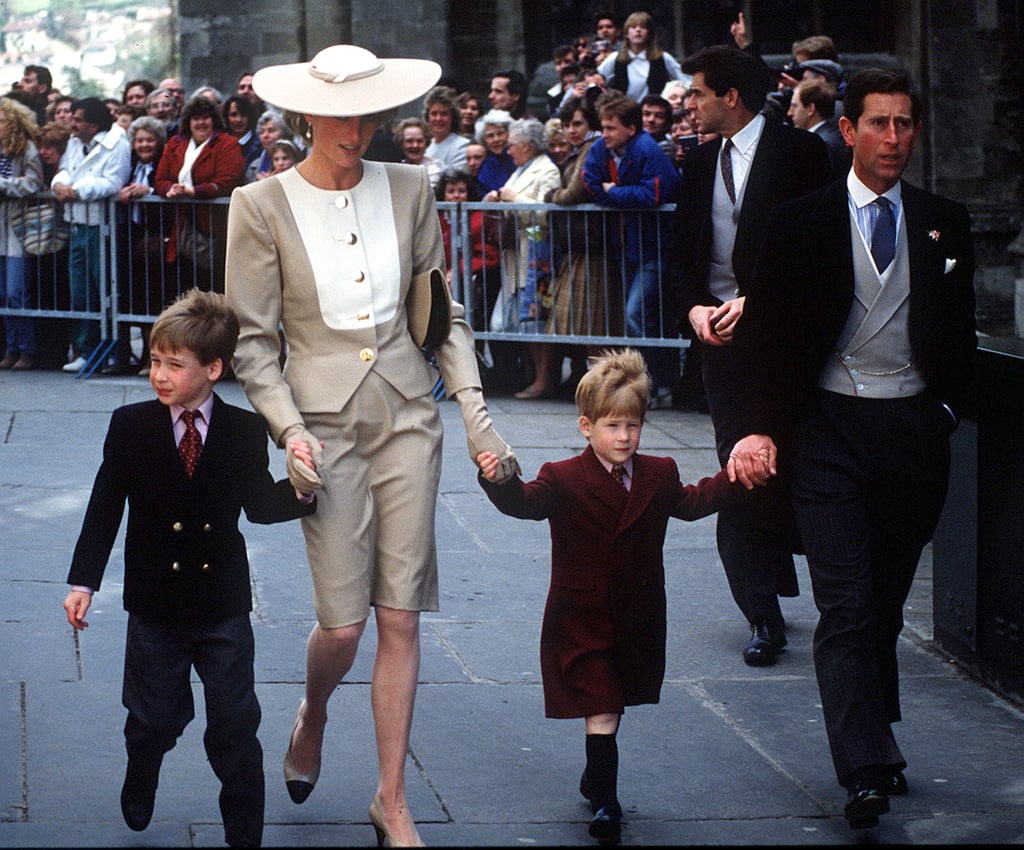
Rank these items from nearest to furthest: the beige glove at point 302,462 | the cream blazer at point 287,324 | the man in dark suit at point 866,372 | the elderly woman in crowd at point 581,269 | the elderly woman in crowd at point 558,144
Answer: the beige glove at point 302,462
the cream blazer at point 287,324
the man in dark suit at point 866,372
the elderly woman in crowd at point 581,269
the elderly woman in crowd at point 558,144

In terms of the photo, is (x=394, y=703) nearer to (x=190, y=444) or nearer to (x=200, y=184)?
(x=190, y=444)

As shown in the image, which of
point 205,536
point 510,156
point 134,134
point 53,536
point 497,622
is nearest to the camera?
point 205,536

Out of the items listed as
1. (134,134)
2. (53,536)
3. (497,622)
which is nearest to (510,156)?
(134,134)

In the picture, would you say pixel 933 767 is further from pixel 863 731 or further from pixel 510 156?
pixel 510 156

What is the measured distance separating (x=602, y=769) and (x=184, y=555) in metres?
1.19

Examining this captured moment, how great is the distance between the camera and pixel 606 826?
4.54 m

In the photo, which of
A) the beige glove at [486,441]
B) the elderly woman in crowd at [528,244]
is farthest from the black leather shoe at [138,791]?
the elderly woman in crowd at [528,244]

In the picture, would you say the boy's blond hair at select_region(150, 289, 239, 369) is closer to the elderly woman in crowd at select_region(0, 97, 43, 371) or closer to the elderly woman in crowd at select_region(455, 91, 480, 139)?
the elderly woman in crowd at select_region(0, 97, 43, 371)

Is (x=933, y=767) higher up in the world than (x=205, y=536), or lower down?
lower down

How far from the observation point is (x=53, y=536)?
7.94 metres

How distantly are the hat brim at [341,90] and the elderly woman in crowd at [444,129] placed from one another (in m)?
8.41

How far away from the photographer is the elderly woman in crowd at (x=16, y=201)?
1349cm

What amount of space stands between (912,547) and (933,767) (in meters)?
0.77

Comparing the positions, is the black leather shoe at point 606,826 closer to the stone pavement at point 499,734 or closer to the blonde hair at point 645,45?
the stone pavement at point 499,734
